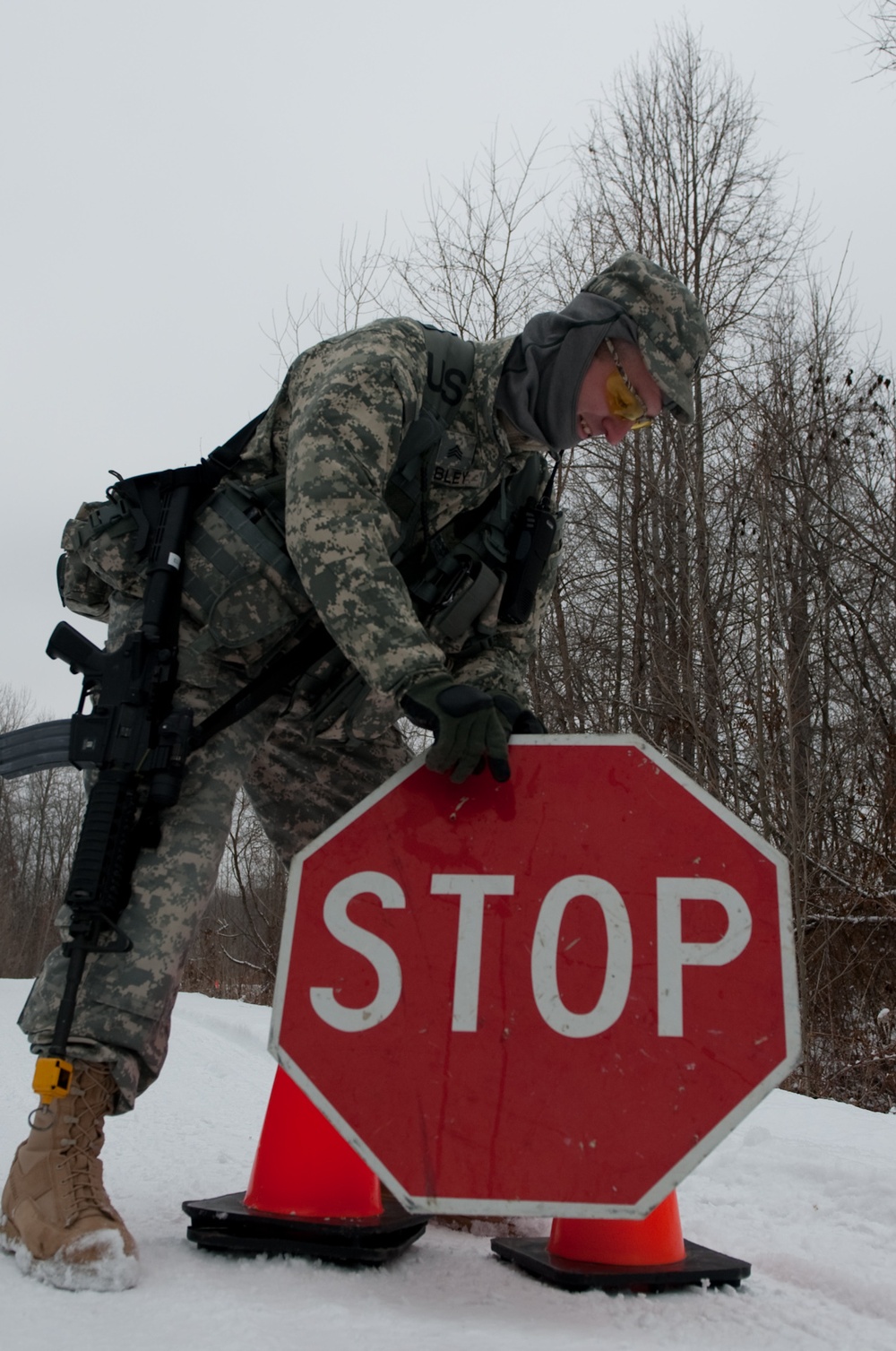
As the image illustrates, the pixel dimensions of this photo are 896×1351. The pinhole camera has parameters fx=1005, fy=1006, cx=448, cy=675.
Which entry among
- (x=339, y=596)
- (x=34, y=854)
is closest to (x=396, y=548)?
(x=339, y=596)

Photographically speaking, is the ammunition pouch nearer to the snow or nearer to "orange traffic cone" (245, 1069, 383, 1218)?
"orange traffic cone" (245, 1069, 383, 1218)

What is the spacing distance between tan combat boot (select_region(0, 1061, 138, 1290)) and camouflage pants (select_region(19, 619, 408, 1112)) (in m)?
0.06

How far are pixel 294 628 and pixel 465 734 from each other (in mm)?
743

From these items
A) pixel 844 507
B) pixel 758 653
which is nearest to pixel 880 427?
pixel 844 507

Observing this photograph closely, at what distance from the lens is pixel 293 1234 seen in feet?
5.45

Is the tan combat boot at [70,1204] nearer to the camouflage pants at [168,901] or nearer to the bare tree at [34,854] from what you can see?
the camouflage pants at [168,901]

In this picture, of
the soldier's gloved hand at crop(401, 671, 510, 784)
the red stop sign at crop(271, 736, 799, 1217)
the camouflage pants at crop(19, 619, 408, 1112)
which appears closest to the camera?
the red stop sign at crop(271, 736, 799, 1217)

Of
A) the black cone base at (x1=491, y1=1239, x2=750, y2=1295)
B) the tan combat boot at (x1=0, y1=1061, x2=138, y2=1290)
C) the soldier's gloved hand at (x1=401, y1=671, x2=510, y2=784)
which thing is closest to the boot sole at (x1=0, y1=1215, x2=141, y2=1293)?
the tan combat boot at (x1=0, y1=1061, x2=138, y2=1290)

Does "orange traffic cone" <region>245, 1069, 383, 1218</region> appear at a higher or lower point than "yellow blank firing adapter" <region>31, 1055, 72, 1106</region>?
lower

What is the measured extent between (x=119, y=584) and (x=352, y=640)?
678 millimetres

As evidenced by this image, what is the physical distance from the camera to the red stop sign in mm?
1388

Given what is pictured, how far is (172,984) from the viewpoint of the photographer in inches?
70.3

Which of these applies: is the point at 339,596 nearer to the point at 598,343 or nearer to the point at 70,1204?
the point at 598,343

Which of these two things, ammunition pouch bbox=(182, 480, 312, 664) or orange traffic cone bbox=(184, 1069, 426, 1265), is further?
ammunition pouch bbox=(182, 480, 312, 664)
